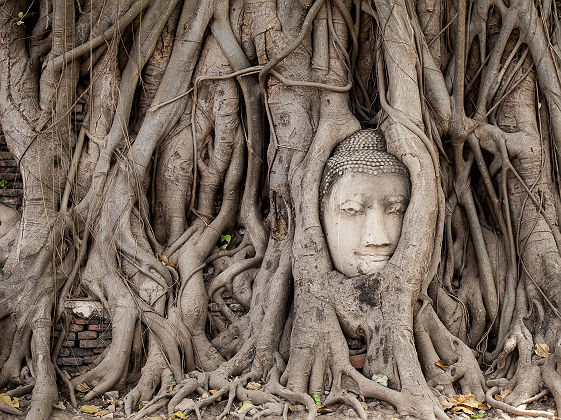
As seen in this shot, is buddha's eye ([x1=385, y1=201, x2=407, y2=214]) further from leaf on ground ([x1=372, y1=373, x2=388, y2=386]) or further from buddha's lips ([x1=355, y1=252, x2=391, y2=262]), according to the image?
leaf on ground ([x1=372, y1=373, x2=388, y2=386])

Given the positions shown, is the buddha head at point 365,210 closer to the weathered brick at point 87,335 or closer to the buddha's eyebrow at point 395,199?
the buddha's eyebrow at point 395,199

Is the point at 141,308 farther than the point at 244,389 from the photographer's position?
Yes

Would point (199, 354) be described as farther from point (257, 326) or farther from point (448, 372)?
point (448, 372)

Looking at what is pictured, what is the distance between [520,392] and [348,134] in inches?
78.2

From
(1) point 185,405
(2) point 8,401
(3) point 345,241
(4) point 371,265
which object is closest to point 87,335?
(2) point 8,401

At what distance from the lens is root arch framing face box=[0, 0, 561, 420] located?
445cm

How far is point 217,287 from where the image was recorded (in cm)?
515

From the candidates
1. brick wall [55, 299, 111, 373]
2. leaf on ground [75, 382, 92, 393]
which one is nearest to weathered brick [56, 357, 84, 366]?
brick wall [55, 299, 111, 373]

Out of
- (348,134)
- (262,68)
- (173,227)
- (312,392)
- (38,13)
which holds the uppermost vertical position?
(38,13)

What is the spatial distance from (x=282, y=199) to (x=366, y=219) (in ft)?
2.43

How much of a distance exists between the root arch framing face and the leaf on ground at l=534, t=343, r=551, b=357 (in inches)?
2.6

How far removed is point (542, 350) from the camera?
4.45 m

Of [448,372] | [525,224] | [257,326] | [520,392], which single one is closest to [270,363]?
[257,326]

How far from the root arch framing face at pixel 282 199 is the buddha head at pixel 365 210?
1 cm
